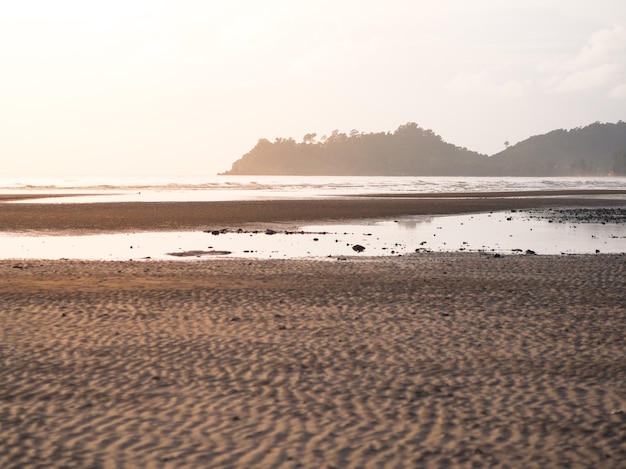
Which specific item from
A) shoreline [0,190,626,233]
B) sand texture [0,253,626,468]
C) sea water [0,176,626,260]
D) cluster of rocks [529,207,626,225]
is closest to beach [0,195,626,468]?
sand texture [0,253,626,468]

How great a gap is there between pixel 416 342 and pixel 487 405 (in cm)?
381

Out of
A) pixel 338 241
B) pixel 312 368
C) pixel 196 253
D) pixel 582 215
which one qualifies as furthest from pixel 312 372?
pixel 582 215

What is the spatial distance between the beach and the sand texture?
1.5 inches

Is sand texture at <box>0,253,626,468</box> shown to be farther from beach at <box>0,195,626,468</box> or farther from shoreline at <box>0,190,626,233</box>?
shoreline at <box>0,190,626,233</box>

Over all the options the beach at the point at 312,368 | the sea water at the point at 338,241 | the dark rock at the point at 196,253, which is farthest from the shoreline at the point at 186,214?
the beach at the point at 312,368

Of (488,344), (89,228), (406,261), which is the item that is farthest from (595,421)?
(89,228)

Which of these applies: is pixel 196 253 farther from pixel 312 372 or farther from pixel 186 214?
pixel 186 214

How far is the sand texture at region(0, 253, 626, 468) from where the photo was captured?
872 centimetres

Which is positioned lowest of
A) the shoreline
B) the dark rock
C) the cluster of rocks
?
the dark rock

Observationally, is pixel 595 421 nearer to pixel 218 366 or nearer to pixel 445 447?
pixel 445 447

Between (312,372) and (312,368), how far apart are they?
9.9 inches

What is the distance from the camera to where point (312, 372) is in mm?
12000

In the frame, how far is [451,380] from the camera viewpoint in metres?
11.5

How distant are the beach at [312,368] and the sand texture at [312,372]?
39mm
